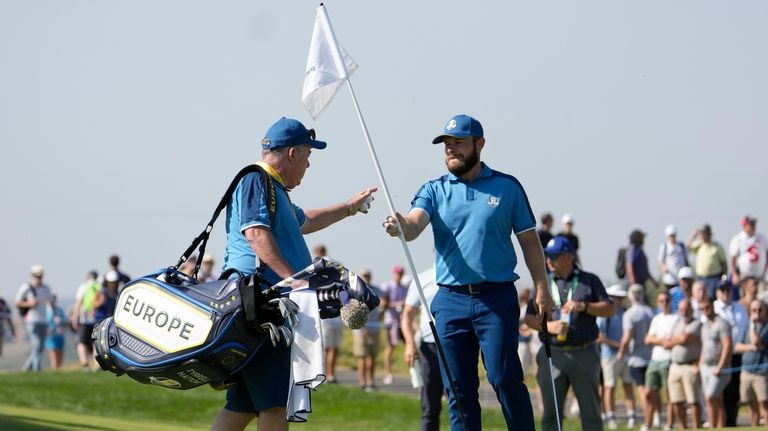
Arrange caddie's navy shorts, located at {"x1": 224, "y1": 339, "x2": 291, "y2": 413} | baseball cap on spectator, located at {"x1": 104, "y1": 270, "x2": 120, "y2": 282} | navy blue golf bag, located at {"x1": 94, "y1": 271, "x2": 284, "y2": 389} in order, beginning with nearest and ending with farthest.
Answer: navy blue golf bag, located at {"x1": 94, "y1": 271, "x2": 284, "y2": 389}, caddie's navy shorts, located at {"x1": 224, "y1": 339, "x2": 291, "y2": 413}, baseball cap on spectator, located at {"x1": 104, "y1": 270, "x2": 120, "y2": 282}

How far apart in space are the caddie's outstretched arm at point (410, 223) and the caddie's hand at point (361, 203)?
15 cm

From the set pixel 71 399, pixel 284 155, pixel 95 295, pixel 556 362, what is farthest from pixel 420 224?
pixel 95 295

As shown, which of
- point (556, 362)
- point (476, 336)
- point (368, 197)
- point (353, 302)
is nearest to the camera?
point (353, 302)

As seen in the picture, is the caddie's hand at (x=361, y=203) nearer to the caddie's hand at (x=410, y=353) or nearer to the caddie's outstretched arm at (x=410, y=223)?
the caddie's outstretched arm at (x=410, y=223)

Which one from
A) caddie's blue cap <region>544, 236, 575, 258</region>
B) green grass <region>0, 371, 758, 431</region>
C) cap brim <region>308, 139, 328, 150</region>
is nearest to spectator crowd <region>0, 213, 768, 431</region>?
A: caddie's blue cap <region>544, 236, 575, 258</region>

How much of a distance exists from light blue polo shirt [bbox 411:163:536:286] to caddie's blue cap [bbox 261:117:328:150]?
152 centimetres

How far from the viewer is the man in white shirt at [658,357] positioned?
54.3 feet

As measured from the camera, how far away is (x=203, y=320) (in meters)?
6.44

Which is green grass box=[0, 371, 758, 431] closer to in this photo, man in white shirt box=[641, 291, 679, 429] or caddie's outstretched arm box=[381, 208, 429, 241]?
man in white shirt box=[641, 291, 679, 429]

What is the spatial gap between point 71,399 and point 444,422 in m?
5.50

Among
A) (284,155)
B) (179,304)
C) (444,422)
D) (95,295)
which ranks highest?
(284,155)

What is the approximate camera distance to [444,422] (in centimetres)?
1827

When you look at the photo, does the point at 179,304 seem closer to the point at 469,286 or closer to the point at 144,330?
the point at 144,330

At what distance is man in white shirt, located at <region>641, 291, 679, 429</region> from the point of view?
16562 millimetres
